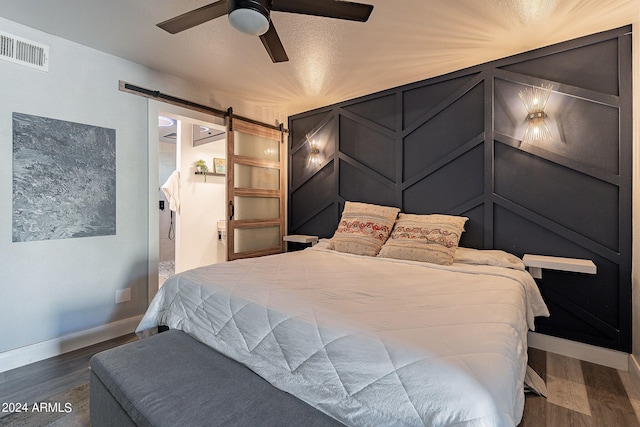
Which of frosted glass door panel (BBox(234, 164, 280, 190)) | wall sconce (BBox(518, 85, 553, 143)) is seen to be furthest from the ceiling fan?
frosted glass door panel (BBox(234, 164, 280, 190))

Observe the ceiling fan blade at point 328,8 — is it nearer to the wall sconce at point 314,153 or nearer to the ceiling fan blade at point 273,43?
the ceiling fan blade at point 273,43

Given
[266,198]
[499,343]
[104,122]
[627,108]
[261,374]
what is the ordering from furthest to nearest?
[266,198]
[104,122]
[627,108]
[261,374]
[499,343]

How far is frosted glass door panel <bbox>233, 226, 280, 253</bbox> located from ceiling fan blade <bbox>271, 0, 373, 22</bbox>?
8.39 feet

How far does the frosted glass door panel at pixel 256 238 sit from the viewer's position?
11.8 ft

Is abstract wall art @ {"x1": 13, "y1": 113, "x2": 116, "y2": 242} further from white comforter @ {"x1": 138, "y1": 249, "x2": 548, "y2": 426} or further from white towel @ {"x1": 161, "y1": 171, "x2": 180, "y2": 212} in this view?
white towel @ {"x1": 161, "y1": 171, "x2": 180, "y2": 212}

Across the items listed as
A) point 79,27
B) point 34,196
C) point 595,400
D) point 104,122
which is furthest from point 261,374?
point 79,27

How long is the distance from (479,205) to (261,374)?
7.70 ft

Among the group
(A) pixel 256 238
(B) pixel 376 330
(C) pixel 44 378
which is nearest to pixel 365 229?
(A) pixel 256 238

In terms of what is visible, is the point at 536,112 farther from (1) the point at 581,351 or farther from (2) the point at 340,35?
(1) the point at 581,351

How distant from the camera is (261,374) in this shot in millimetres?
1234

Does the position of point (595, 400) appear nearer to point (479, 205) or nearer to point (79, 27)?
point (479, 205)

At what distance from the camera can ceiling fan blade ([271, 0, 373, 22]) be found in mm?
1469

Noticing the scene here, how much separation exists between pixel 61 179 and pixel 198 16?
1.75m

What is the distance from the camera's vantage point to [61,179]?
231cm
